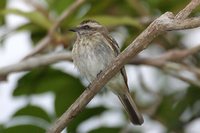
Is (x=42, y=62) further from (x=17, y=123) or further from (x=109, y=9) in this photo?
(x=109, y=9)

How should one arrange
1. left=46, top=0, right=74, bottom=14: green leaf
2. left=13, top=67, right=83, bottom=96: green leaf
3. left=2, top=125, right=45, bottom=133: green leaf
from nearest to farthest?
left=2, top=125, right=45, bottom=133: green leaf, left=46, top=0, right=74, bottom=14: green leaf, left=13, top=67, right=83, bottom=96: green leaf

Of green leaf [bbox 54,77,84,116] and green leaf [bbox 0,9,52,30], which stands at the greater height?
green leaf [bbox 0,9,52,30]

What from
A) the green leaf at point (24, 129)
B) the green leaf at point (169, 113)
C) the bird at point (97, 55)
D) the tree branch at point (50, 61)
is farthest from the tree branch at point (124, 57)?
the green leaf at point (169, 113)

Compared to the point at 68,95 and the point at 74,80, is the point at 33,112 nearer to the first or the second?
the point at 68,95

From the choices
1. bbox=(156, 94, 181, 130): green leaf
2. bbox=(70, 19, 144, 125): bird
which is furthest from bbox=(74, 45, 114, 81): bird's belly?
bbox=(156, 94, 181, 130): green leaf

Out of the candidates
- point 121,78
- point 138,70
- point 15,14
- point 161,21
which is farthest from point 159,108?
point 161,21

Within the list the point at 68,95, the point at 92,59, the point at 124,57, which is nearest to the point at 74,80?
the point at 68,95

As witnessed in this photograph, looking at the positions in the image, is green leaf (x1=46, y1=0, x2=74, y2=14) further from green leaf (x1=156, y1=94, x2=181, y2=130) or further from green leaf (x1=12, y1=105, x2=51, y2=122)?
green leaf (x1=156, y1=94, x2=181, y2=130)
